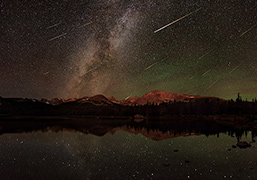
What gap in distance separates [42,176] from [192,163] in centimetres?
1297

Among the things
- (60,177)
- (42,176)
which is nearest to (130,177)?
(60,177)

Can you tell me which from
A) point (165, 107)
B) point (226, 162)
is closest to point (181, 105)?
point (165, 107)

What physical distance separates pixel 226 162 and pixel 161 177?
25.8ft

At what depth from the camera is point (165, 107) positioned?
170250 millimetres

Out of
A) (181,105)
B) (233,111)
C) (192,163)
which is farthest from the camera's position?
(181,105)

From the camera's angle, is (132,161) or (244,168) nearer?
(244,168)

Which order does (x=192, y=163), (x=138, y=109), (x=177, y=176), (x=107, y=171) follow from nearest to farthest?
(x=177, y=176), (x=107, y=171), (x=192, y=163), (x=138, y=109)

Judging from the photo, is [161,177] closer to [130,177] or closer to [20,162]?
[130,177]

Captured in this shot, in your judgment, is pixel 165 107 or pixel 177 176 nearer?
pixel 177 176

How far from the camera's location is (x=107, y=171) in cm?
1318

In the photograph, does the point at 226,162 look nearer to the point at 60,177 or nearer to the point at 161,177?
the point at 161,177

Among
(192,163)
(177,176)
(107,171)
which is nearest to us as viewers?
(177,176)

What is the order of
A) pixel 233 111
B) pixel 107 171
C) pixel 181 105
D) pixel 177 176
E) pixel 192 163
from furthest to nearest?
1. pixel 181 105
2. pixel 233 111
3. pixel 192 163
4. pixel 107 171
5. pixel 177 176

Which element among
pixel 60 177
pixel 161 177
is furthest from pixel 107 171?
pixel 161 177
